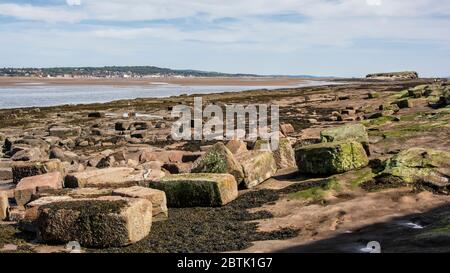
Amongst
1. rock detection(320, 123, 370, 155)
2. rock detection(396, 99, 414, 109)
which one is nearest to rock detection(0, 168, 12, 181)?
rock detection(320, 123, 370, 155)

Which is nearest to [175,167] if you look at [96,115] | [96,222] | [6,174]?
Answer: [96,222]

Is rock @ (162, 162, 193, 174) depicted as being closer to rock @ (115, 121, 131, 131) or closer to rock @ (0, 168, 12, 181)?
rock @ (0, 168, 12, 181)

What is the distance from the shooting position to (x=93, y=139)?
2750cm

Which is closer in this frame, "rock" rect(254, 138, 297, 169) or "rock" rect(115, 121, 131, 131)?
"rock" rect(254, 138, 297, 169)

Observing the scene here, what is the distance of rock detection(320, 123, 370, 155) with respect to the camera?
A: 14.1 metres

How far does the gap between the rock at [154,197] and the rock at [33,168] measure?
221 inches

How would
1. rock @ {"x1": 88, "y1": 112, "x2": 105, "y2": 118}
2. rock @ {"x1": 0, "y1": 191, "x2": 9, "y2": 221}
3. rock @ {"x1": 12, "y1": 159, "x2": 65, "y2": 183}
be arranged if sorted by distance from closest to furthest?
rock @ {"x1": 0, "y1": 191, "x2": 9, "y2": 221} → rock @ {"x1": 12, "y1": 159, "x2": 65, "y2": 183} → rock @ {"x1": 88, "y1": 112, "x2": 105, "y2": 118}

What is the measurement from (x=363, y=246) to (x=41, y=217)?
5.88 metres

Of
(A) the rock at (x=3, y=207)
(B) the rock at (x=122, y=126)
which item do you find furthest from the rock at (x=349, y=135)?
(B) the rock at (x=122, y=126)

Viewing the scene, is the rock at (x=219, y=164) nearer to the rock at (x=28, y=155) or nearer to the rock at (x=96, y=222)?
the rock at (x=96, y=222)

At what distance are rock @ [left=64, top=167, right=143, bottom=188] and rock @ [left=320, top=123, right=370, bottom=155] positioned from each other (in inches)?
241

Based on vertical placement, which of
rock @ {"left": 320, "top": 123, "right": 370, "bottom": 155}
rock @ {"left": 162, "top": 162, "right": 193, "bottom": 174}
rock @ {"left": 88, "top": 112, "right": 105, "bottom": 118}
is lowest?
rock @ {"left": 88, "top": 112, "right": 105, "bottom": 118}
